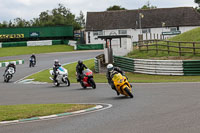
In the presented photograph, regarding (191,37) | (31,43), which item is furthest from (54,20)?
(191,37)

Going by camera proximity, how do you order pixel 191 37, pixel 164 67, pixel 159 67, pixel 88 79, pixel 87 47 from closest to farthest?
pixel 88 79 → pixel 164 67 → pixel 159 67 → pixel 191 37 → pixel 87 47

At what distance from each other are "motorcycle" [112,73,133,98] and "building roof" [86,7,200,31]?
61.7m

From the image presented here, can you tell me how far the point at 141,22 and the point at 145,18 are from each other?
1.50m

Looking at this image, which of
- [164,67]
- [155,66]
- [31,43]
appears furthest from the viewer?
[31,43]

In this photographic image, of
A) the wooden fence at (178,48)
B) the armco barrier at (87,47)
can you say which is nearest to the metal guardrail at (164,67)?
the wooden fence at (178,48)

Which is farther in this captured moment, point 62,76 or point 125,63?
point 125,63

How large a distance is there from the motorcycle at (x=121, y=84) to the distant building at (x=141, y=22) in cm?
6020

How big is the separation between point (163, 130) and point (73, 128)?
192 cm

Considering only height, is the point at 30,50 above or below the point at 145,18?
below

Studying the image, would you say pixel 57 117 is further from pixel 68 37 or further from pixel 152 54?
pixel 68 37

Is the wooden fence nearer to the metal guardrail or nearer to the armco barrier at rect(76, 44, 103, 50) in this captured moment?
the metal guardrail

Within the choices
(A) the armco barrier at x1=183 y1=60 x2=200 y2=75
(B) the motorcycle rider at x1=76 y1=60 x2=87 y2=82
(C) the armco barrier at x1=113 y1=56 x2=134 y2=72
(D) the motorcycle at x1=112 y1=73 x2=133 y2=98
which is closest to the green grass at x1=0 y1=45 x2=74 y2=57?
(C) the armco barrier at x1=113 y1=56 x2=134 y2=72

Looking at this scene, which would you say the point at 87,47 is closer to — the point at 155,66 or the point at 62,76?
the point at 155,66

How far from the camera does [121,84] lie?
14523 millimetres
